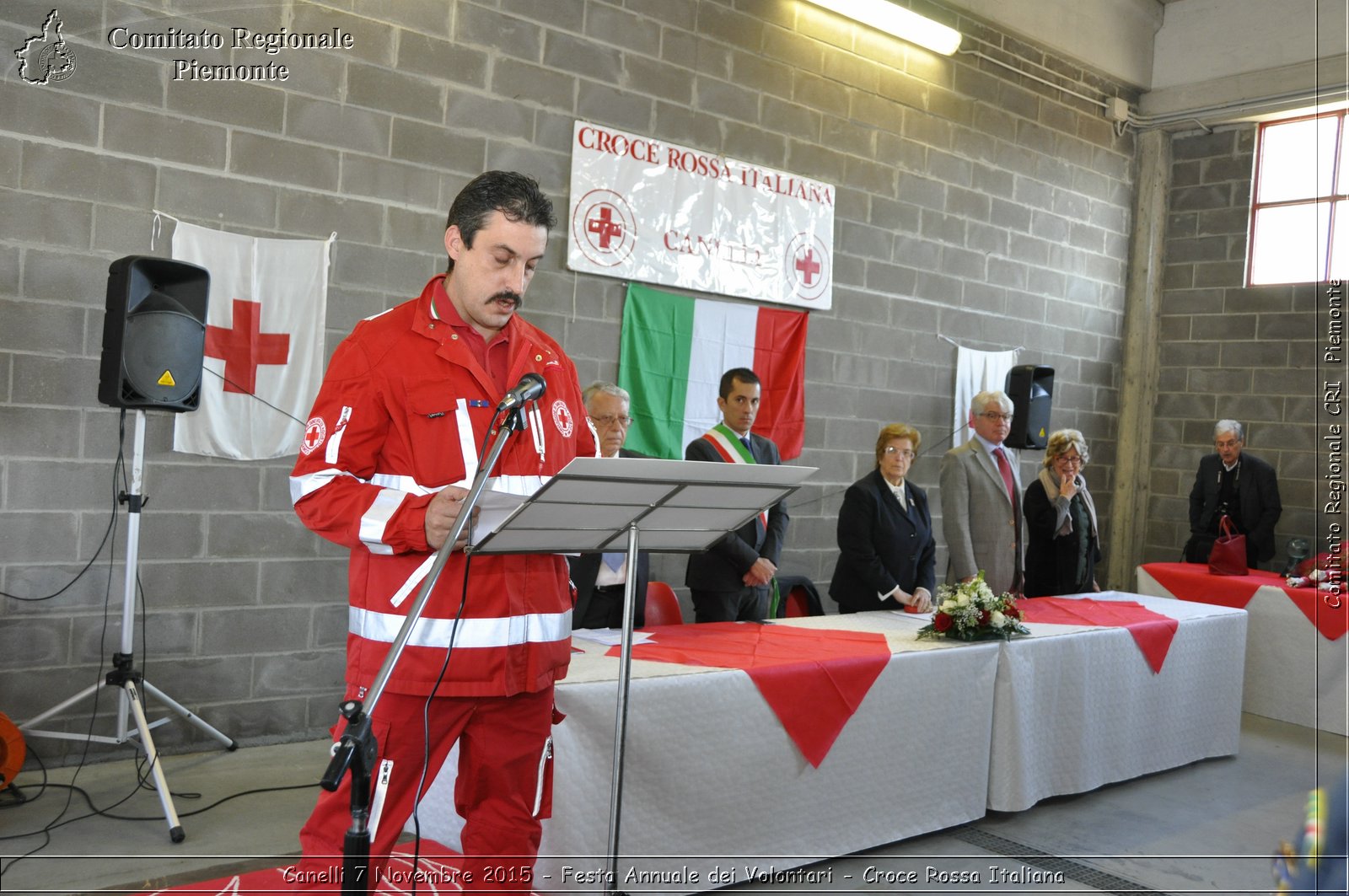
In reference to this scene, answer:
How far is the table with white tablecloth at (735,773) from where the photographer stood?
8.35 ft

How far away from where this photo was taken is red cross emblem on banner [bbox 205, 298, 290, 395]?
4.02 m

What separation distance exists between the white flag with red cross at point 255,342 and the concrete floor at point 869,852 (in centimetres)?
118

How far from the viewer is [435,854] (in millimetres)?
2605

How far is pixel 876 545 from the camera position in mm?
4395

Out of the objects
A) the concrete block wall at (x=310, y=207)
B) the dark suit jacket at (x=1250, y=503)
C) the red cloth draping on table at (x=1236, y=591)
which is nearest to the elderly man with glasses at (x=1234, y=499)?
the dark suit jacket at (x=1250, y=503)

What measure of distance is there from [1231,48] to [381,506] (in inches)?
321

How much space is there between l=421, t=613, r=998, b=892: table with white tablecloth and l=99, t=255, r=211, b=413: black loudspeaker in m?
1.59

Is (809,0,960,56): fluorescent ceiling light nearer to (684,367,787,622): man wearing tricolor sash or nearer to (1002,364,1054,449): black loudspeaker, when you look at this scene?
(1002,364,1054,449): black loudspeaker

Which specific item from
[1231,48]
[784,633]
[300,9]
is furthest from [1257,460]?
[300,9]

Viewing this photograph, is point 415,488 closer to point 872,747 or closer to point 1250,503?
point 872,747

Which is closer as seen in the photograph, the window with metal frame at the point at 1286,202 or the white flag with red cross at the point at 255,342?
the white flag with red cross at the point at 255,342

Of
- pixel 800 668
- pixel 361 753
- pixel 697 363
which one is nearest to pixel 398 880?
pixel 800 668

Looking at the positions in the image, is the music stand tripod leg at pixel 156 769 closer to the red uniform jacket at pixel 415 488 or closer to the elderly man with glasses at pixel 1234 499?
the red uniform jacket at pixel 415 488

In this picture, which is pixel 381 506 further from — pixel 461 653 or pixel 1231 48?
pixel 1231 48
